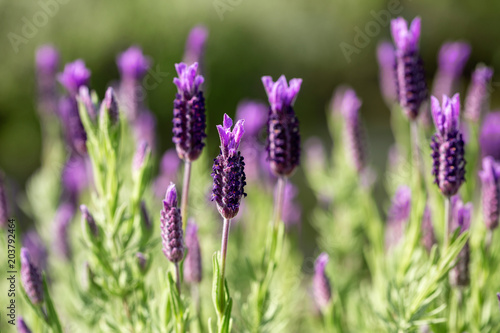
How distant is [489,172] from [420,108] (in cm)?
25

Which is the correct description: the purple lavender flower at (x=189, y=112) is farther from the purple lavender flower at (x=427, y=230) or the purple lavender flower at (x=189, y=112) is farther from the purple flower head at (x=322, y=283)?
the purple lavender flower at (x=427, y=230)

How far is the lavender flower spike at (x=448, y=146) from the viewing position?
4.03 ft

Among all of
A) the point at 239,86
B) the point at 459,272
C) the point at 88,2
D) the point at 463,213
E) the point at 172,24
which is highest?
the point at 88,2

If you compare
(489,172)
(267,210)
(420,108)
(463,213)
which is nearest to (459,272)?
(463,213)

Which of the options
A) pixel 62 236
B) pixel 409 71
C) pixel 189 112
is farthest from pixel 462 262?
pixel 62 236

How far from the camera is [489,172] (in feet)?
4.65

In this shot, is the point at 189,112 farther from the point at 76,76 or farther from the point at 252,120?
the point at 252,120

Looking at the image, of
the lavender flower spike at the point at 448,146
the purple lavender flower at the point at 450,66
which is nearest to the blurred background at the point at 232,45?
the purple lavender flower at the point at 450,66

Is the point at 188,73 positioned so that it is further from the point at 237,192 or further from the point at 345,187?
the point at 345,187

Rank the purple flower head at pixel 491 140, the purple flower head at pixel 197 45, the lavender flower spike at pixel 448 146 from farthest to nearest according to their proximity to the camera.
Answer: the purple flower head at pixel 197 45 → the purple flower head at pixel 491 140 → the lavender flower spike at pixel 448 146

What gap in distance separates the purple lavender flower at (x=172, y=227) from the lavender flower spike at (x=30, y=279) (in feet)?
1.25

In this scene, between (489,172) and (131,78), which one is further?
(131,78)

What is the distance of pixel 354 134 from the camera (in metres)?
1.96

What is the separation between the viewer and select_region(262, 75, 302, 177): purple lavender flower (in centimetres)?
127
